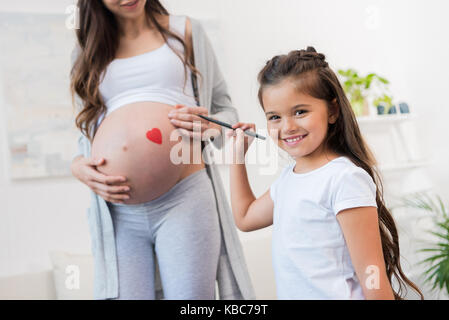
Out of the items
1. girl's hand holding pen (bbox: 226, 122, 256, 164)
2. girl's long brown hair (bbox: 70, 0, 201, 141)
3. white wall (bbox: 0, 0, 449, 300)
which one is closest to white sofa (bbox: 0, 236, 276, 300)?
white wall (bbox: 0, 0, 449, 300)

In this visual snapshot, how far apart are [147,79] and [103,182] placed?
26 centimetres

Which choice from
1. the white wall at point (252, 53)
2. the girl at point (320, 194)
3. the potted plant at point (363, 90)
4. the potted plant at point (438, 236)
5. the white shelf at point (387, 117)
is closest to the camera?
the girl at point (320, 194)

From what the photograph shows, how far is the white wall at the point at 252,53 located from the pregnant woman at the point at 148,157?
0.39 metres

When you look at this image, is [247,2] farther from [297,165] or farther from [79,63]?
[297,165]

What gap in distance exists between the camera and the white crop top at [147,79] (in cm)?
101

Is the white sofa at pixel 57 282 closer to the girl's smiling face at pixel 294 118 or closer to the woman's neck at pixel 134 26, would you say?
the woman's neck at pixel 134 26

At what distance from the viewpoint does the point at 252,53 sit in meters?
1.61

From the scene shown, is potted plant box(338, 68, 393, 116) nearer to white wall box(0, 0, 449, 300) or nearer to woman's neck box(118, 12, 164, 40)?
white wall box(0, 0, 449, 300)

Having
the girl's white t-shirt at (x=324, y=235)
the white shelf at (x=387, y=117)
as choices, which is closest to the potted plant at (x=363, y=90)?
the white shelf at (x=387, y=117)

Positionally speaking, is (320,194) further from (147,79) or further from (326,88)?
(147,79)

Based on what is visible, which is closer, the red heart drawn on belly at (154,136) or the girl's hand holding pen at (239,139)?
the girl's hand holding pen at (239,139)

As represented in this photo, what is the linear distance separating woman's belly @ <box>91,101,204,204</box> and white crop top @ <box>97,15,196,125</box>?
50mm
